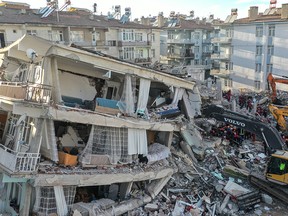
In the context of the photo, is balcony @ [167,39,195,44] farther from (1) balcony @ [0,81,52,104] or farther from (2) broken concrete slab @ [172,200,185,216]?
(1) balcony @ [0,81,52,104]

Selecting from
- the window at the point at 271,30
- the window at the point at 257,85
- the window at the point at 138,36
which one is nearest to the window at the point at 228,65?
the window at the point at 257,85

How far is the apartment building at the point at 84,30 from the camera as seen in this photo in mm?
36031

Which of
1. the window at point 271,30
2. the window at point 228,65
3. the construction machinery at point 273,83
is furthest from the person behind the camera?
the window at point 228,65

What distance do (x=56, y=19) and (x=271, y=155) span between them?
32.6 metres

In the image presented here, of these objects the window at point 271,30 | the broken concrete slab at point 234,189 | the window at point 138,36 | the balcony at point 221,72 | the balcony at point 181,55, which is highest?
the window at point 271,30

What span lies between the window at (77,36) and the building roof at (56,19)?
1003 millimetres

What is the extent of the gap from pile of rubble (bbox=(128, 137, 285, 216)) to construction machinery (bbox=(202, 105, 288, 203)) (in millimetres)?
545

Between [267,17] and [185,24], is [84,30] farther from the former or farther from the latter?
[185,24]

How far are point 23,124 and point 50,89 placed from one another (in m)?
2.25

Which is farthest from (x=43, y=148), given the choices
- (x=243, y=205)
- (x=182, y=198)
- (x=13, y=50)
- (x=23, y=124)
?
(x=243, y=205)

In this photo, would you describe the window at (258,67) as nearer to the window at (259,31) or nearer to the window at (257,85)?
the window at (257,85)

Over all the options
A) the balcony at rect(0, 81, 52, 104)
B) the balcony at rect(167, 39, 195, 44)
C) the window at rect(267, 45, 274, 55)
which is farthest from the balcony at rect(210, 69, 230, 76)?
the balcony at rect(0, 81, 52, 104)

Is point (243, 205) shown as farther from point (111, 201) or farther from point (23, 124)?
point (23, 124)

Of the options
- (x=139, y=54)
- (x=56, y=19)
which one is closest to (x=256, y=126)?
(x=56, y=19)
